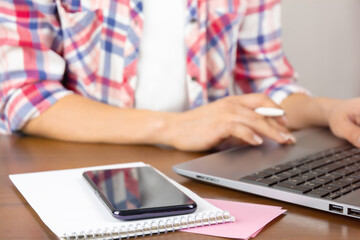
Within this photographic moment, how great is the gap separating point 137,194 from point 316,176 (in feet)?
0.75

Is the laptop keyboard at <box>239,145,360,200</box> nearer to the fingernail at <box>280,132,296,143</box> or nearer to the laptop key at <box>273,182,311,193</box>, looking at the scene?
the laptop key at <box>273,182,311,193</box>

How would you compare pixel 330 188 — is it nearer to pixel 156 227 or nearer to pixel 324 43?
pixel 156 227

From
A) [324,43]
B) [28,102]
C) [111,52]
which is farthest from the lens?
[324,43]

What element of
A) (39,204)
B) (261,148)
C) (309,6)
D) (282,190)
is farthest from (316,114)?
(309,6)

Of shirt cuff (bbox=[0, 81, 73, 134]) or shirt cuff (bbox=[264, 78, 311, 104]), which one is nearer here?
shirt cuff (bbox=[0, 81, 73, 134])

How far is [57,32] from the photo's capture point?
113cm

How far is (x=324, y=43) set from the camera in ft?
8.54

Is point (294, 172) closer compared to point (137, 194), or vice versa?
point (137, 194)

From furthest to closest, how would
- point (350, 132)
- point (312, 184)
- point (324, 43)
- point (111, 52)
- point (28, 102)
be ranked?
point (324, 43) < point (111, 52) < point (28, 102) < point (350, 132) < point (312, 184)

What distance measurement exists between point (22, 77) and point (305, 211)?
25.9 inches

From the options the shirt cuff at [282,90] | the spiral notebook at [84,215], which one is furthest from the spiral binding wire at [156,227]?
the shirt cuff at [282,90]

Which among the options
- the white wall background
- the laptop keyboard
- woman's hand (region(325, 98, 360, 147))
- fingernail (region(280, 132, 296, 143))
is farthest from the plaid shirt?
the white wall background

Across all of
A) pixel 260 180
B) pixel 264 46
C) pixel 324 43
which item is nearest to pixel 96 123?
pixel 260 180

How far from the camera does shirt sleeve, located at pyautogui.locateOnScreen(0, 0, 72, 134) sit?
3.34 feet
